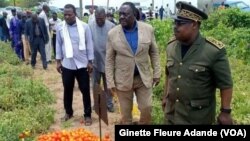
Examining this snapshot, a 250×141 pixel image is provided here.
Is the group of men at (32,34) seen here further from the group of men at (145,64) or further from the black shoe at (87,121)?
the black shoe at (87,121)

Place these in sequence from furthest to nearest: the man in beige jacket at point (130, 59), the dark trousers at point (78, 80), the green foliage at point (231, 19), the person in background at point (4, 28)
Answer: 1. the person in background at point (4, 28)
2. the green foliage at point (231, 19)
3. the dark trousers at point (78, 80)
4. the man in beige jacket at point (130, 59)

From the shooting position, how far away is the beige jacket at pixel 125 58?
18.0ft

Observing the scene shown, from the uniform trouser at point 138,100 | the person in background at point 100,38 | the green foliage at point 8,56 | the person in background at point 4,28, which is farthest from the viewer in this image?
the person in background at point 4,28

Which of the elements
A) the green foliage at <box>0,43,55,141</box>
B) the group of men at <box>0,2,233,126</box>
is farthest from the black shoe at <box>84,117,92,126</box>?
the green foliage at <box>0,43,55,141</box>

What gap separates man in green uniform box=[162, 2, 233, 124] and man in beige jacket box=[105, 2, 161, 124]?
1.36m

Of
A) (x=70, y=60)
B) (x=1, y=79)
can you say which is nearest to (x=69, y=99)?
(x=70, y=60)

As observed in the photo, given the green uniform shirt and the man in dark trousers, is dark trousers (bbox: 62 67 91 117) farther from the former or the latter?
the man in dark trousers

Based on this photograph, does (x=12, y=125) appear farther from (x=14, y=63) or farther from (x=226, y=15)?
(x=226, y=15)

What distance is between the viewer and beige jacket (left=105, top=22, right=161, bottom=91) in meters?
5.49

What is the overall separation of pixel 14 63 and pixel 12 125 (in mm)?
7837

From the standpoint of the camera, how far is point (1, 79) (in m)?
10.2

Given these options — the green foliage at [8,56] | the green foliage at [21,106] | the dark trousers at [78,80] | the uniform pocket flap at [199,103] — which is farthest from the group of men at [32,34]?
the uniform pocket flap at [199,103]

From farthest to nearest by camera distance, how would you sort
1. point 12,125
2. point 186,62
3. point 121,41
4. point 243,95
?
point 243,95 < point 12,125 < point 121,41 < point 186,62

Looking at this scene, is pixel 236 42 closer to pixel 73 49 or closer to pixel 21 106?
pixel 21 106
